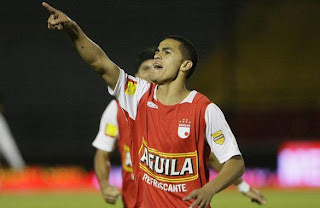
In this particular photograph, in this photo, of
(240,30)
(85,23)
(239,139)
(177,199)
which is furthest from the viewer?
(240,30)

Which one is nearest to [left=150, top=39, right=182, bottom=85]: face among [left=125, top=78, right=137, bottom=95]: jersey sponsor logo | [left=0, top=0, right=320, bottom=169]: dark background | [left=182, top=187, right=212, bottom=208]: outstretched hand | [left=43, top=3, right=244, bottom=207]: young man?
[left=43, top=3, right=244, bottom=207]: young man

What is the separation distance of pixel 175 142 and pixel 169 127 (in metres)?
0.11

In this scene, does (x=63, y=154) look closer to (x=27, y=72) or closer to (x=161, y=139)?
(x=27, y=72)

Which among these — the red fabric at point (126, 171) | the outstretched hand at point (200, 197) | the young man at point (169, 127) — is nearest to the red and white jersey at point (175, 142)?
the young man at point (169, 127)

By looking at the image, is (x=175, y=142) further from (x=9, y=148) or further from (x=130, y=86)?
(x=9, y=148)

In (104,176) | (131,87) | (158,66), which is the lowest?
(104,176)

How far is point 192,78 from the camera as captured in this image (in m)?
18.2

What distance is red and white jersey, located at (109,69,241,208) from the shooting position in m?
4.33

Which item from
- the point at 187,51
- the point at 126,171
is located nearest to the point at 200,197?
the point at 187,51

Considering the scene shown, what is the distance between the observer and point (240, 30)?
70.0ft

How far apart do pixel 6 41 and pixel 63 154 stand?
5755mm

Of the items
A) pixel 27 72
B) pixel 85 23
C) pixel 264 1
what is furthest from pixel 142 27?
→ pixel 264 1

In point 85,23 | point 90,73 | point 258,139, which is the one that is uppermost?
point 85,23

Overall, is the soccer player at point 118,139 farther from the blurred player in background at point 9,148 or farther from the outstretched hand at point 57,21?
the blurred player in background at point 9,148
